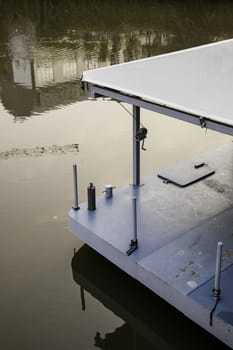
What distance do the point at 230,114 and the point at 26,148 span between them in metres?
5.18

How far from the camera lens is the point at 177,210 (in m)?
5.94

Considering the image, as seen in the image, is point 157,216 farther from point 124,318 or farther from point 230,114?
point 230,114

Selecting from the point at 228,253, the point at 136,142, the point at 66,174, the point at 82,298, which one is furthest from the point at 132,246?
the point at 66,174

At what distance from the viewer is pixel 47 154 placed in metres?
8.63

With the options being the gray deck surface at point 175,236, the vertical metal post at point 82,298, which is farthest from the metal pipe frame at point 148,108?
the vertical metal post at point 82,298

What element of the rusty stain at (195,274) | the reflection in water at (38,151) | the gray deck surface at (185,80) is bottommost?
the reflection in water at (38,151)

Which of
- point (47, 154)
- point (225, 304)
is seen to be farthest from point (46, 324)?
point (47, 154)

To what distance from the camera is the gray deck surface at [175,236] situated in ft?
14.9

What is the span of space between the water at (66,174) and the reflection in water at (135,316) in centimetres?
1

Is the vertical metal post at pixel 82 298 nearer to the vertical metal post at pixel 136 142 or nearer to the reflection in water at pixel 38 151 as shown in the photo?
the vertical metal post at pixel 136 142

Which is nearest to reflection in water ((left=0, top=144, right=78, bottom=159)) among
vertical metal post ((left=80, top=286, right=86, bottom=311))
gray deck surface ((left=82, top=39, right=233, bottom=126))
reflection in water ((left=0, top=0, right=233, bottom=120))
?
reflection in water ((left=0, top=0, right=233, bottom=120))

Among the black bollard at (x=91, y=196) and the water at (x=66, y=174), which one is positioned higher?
the black bollard at (x=91, y=196)

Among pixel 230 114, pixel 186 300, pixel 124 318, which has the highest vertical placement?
pixel 230 114

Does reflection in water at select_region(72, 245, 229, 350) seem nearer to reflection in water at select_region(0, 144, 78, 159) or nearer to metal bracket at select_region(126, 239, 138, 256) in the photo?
metal bracket at select_region(126, 239, 138, 256)
